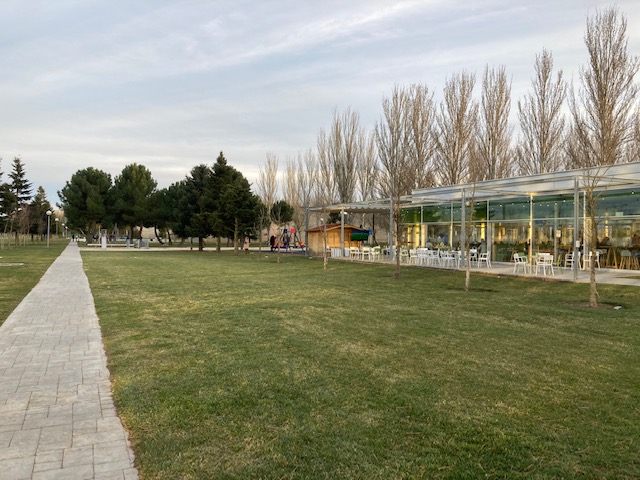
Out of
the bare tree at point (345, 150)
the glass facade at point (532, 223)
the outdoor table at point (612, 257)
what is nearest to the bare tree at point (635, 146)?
the glass facade at point (532, 223)

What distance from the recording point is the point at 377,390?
4.28 metres

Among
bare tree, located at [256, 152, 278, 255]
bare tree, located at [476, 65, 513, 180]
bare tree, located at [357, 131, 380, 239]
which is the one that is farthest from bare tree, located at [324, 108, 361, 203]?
bare tree, located at [476, 65, 513, 180]

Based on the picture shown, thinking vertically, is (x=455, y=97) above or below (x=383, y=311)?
above

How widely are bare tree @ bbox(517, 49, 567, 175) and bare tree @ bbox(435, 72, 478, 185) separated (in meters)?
3.13

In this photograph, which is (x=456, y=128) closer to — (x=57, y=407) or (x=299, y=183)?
(x=299, y=183)

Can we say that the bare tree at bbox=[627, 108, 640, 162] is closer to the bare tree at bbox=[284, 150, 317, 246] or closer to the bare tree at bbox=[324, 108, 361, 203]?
the bare tree at bbox=[324, 108, 361, 203]

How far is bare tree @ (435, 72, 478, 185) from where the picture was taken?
29.6m

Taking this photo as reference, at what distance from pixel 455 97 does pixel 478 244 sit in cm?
1233

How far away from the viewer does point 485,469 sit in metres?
2.84

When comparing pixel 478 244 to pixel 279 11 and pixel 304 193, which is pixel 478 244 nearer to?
pixel 279 11

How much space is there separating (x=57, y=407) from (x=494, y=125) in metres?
30.3

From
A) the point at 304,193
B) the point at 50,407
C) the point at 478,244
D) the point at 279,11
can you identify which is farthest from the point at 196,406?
the point at 304,193

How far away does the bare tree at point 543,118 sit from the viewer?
1046 inches

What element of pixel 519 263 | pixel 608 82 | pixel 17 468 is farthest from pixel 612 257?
pixel 17 468
